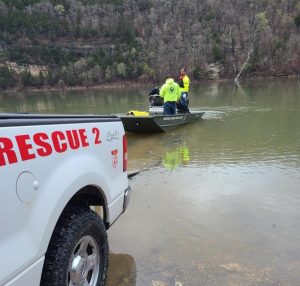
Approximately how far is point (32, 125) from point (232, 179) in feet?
16.4

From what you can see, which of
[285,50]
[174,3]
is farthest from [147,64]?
[174,3]

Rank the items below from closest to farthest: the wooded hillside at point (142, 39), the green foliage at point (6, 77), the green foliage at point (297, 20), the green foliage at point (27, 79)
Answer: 1. the green foliage at point (6, 77)
2. the green foliage at point (27, 79)
3. the wooded hillside at point (142, 39)
4. the green foliage at point (297, 20)

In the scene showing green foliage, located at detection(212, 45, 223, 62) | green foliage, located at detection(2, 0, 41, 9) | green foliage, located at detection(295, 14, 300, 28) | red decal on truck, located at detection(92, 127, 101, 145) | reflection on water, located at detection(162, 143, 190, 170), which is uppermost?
green foliage, located at detection(2, 0, 41, 9)

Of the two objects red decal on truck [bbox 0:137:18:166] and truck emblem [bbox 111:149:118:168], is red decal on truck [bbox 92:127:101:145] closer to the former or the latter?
truck emblem [bbox 111:149:118:168]

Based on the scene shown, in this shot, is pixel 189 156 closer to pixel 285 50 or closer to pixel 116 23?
pixel 285 50

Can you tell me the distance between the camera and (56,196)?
246 centimetres

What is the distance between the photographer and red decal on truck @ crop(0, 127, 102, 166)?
81.3 inches

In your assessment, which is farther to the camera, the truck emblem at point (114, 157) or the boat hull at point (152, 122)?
the boat hull at point (152, 122)

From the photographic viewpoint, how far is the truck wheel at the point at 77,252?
2503mm

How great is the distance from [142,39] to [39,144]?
91727mm

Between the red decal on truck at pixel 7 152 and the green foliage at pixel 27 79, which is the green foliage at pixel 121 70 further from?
the red decal on truck at pixel 7 152

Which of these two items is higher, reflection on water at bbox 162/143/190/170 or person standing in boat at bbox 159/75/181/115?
person standing in boat at bbox 159/75/181/115

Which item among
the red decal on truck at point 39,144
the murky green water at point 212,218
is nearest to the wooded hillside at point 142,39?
the murky green water at point 212,218

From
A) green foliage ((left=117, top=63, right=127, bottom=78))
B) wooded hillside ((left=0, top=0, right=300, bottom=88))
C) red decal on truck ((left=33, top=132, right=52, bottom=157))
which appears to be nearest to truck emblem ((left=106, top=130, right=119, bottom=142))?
red decal on truck ((left=33, top=132, right=52, bottom=157))
